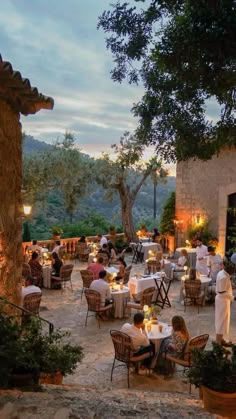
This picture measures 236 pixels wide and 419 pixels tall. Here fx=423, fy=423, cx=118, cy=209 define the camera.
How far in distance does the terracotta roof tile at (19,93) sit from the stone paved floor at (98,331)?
13.6ft

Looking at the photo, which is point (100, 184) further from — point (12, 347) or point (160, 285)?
point (12, 347)

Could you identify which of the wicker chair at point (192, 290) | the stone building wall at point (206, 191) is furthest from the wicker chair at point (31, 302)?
the stone building wall at point (206, 191)

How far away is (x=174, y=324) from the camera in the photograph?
6742mm

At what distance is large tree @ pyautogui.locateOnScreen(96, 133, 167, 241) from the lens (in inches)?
706

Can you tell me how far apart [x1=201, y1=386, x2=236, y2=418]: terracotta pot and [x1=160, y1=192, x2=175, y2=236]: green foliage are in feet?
46.5

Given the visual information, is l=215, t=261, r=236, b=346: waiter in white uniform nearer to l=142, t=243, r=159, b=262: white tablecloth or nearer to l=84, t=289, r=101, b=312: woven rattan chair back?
l=84, t=289, r=101, b=312: woven rattan chair back

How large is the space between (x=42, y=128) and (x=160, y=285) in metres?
13.1

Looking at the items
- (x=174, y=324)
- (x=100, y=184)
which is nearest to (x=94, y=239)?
(x=100, y=184)

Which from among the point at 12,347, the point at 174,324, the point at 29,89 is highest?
the point at 29,89

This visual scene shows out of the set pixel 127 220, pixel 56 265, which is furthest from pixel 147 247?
pixel 56 265

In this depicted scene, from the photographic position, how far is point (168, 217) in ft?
61.0

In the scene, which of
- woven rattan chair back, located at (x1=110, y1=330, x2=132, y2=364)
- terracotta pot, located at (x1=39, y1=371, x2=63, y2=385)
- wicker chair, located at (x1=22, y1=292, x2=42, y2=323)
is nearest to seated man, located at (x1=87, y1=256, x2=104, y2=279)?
wicker chair, located at (x1=22, y1=292, x2=42, y2=323)

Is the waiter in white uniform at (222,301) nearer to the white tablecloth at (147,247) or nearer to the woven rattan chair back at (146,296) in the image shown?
the woven rattan chair back at (146,296)

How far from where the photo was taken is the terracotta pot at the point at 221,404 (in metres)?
4.22
